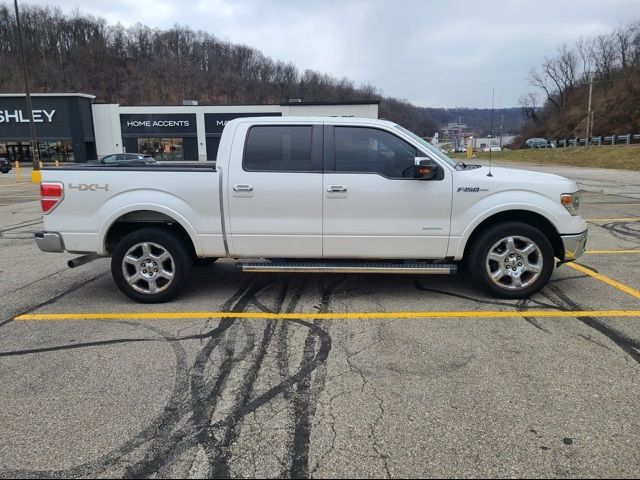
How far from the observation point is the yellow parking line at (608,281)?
5.42 meters

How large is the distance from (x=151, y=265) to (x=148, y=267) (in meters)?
0.04

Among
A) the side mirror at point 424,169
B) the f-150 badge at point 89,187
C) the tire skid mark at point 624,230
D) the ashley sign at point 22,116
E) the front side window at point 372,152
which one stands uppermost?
the ashley sign at point 22,116

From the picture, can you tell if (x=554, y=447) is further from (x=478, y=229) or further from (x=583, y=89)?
(x=583, y=89)

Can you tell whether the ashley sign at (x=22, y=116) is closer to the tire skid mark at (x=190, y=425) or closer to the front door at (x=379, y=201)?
the front door at (x=379, y=201)

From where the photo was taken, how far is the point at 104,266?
22.8 feet

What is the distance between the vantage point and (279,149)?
5082 millimetres

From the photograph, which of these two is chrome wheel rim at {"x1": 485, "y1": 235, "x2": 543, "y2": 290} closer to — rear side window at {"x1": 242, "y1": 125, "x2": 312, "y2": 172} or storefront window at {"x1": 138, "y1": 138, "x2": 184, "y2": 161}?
rear side window at {"x1": 242, "y1": 125, "x2": 312, "y2": 172}

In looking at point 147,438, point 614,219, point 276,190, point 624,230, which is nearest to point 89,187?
point 276,190

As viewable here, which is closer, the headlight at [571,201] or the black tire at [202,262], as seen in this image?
the headlight at [571,201]

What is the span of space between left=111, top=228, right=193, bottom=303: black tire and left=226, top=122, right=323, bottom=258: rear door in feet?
1.98

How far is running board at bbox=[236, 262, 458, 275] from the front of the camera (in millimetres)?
5035

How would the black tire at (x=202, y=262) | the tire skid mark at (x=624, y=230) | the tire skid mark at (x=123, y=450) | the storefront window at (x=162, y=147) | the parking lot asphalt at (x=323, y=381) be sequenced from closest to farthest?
1. the tire skid mark at (x=123, y=450)
2. the parking lot asphalt at (x=323, y=381)
3. the black tire at (x=202, y=262)
4. the tire skid mark at (x=624, y=230)
5. the storefront window at (x=162, y=147)

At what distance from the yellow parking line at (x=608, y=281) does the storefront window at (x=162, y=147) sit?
51.1 meters


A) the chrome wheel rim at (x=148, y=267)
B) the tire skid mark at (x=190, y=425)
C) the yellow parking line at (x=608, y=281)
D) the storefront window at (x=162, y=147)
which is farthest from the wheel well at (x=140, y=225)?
the storefront window at (x=162, y=147)
